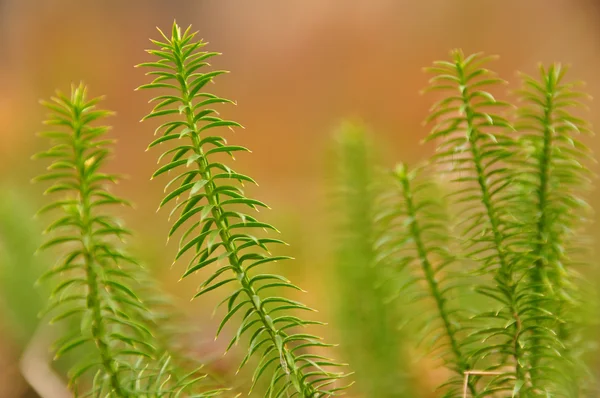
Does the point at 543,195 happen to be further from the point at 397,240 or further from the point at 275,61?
the point at 275,61

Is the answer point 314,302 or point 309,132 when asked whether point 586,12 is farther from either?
point 314,302

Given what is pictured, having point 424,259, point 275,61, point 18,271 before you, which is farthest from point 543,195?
point 275,61

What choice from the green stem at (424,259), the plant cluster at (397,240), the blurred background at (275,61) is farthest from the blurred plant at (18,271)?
the blurred background at (275,61)

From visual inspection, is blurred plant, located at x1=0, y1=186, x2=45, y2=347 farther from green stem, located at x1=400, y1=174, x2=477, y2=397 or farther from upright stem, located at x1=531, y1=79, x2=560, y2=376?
upright stem, located at x1=531, y1=79, x2=560, y2=376

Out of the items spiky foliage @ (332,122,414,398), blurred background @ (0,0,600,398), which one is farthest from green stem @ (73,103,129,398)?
blurred background @ (0,0,600,398)

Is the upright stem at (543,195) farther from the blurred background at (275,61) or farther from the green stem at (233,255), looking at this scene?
the blurred background at (275,61)

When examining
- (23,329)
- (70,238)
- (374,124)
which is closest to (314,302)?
(23,329)
